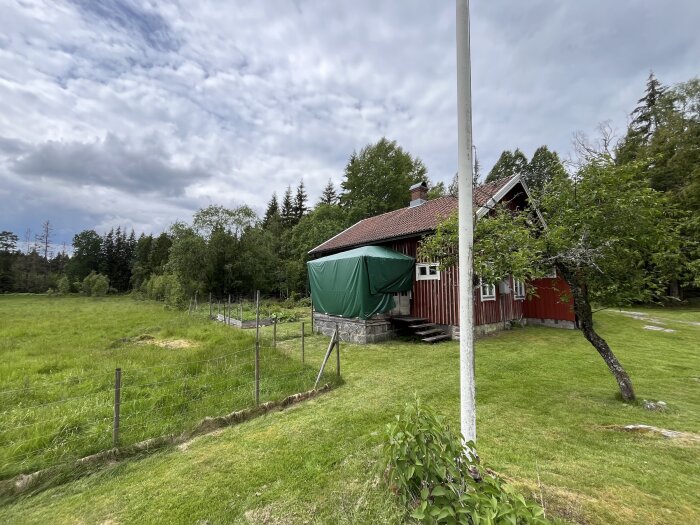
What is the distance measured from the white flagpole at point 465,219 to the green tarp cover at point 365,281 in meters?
7.27

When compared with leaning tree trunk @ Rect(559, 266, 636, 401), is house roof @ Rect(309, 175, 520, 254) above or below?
above

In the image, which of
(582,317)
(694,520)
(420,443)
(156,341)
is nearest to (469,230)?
(420,443)

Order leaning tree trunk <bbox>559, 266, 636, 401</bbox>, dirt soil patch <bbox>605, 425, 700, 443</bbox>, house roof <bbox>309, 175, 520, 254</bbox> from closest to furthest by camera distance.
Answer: dirt soil patch <bbox>605, 425, 700, 443</bbox> → leaning tree trunk <bbox>559, 266, 636, 401</bbox> → house roof <bbox>309, 175, 520, 254</bbox>

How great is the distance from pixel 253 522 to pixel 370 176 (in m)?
29.1

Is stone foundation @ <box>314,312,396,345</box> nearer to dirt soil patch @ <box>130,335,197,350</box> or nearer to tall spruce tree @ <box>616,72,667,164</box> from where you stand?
dirt soil patch @ <box>130,335,197,350</box>

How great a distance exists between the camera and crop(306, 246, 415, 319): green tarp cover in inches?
379

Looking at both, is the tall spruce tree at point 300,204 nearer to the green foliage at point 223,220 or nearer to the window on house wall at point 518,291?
the green foliage at point 223,220

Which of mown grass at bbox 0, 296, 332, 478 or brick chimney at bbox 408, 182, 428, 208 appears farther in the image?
brick chimney at bbox 408, 182, 428, 208

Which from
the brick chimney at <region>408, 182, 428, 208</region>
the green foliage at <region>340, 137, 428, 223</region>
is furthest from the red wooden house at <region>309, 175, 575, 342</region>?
the green foliage at <region>340, 137, 428, 223</region>

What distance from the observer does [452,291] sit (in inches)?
375

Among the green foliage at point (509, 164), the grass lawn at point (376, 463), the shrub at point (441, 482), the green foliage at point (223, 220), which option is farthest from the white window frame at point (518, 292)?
the green foliage at point (509, 164)

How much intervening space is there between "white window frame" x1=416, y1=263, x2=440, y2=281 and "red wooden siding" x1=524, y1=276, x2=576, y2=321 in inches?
154

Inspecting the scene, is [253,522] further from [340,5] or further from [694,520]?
[340,5]

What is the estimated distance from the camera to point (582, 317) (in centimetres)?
455
